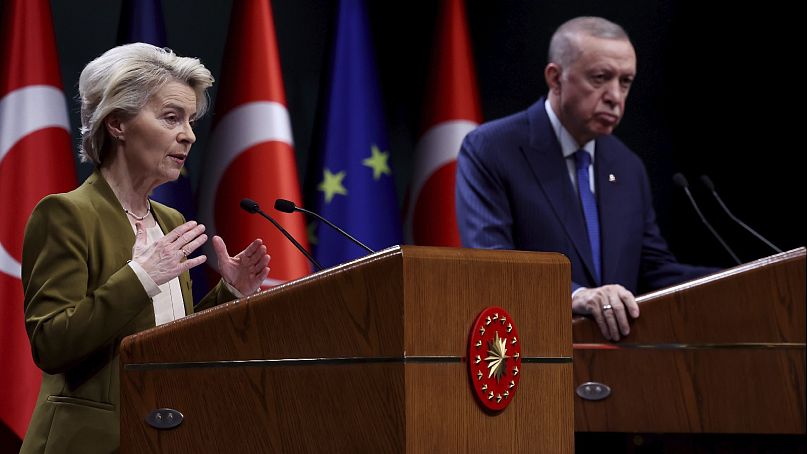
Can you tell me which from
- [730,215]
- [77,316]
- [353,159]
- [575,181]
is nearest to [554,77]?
[575,181]

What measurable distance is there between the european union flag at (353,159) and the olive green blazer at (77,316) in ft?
7.18

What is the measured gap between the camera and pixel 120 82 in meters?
2.12

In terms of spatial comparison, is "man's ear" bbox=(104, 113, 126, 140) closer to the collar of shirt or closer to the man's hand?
the man's hand

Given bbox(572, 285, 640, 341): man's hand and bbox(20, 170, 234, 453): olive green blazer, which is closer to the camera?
bbox(20, 170, 234, 453): olive green blazer

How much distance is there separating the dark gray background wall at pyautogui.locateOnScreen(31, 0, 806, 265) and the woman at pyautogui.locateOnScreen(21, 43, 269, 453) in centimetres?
204

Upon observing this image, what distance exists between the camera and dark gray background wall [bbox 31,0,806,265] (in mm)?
4465

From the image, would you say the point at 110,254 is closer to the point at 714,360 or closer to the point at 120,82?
the point at 120,82

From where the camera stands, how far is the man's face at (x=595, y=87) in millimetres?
3262

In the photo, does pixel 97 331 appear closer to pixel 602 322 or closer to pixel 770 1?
pixel 602 322

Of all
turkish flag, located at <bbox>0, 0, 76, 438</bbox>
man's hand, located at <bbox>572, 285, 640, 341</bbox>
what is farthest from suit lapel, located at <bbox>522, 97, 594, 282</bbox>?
turkish flag, located at <bbox>0, 0, 76, 438</bbox>

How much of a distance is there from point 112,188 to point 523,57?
2.99 metres

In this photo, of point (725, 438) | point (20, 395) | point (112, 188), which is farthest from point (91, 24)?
point (725, 438)

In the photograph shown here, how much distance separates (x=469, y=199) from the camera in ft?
10.4

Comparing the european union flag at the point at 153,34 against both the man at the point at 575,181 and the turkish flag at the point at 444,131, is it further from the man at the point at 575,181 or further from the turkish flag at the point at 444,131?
the man at the point at 575,181
